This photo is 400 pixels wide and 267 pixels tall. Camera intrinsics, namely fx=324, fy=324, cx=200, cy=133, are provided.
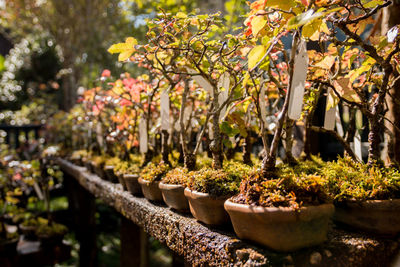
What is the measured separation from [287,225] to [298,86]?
335 millimetres

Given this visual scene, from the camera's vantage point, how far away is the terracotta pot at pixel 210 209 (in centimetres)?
95

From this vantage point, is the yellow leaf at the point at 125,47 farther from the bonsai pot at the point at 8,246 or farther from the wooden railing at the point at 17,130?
the wooden railing at the point at 17,130

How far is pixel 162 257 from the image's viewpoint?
4566 mm

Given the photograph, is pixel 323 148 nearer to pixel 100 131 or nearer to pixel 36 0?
pixel 100 131

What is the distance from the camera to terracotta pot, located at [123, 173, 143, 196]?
1616mm

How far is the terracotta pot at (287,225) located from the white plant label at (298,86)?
230 mm

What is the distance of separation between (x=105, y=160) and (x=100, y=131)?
1.26 ft

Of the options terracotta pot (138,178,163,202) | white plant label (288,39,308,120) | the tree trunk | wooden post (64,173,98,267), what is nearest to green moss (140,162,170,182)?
terracotta pot (138,178,163,202)

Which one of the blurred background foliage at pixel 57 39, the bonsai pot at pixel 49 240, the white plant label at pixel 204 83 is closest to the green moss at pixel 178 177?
the white plant label at pixel 204 83

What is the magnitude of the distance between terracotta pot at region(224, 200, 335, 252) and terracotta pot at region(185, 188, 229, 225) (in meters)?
0.18

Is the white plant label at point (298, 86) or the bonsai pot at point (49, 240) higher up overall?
the white plant label at point (298, 86)

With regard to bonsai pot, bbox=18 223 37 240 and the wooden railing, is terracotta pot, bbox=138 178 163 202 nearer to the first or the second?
bonsai pot, bbox=18 223 37 240

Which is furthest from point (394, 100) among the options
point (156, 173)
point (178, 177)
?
point (156, 173)

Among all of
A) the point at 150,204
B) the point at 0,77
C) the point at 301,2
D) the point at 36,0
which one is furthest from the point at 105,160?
the point at 0,77
